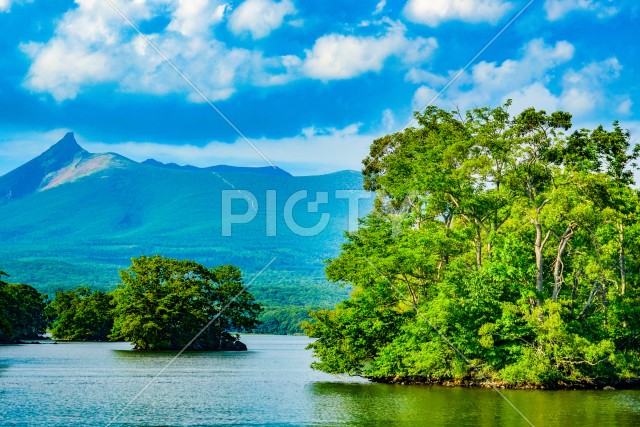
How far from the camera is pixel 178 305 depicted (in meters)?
85.9

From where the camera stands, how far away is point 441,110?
1960 inches

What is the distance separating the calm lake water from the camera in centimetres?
2775

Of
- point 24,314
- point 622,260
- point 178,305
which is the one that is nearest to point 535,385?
point 622,260

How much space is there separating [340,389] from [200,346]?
175ft

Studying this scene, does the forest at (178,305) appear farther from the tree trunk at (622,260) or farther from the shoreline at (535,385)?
the tree trunk at (622,260)

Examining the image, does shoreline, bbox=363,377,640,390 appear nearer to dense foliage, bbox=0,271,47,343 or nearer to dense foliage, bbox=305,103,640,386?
dense foliage, bbox=305,103,640,386

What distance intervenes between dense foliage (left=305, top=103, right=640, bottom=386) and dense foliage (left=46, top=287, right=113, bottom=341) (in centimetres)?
7582

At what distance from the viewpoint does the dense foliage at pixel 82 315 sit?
113m

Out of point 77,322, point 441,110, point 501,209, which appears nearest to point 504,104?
point 501,209

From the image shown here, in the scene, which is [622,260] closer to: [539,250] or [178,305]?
[539,250]

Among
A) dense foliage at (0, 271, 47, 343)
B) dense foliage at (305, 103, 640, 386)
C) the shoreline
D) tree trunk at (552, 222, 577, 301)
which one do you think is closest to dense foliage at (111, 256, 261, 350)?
dense foliage at (0, 271, 47, 343)

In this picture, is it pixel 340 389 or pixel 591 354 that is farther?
pixel 340 389

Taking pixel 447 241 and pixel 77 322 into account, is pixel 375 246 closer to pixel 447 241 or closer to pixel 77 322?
pixel 447 241

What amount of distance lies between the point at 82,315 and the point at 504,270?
8753 centimetres
